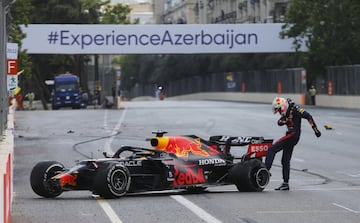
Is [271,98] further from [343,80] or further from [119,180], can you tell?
[119,180]

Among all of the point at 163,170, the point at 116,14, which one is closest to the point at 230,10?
the point at 116,14

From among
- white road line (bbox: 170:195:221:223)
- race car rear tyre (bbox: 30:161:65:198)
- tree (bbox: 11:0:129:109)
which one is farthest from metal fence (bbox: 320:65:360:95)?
race car rear tyre (bbox: 30:161:65:198)

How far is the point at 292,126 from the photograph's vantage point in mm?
16516

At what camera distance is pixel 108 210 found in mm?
13352

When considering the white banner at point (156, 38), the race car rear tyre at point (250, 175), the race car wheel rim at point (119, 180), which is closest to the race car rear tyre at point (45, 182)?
the race car wheel rim at point (119, 180)

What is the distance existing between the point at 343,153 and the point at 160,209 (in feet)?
41.9

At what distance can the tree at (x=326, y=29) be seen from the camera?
64.1 meters

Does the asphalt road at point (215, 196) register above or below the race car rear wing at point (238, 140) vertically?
below

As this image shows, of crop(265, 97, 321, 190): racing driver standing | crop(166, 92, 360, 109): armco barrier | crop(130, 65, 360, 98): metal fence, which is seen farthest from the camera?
crop(130, 65, 360, 98): metal fence

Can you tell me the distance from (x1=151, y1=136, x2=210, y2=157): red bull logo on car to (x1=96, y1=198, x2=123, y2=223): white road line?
1451 mm

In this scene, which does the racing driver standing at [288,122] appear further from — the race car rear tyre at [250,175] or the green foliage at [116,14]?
the green foliage at [116,14]

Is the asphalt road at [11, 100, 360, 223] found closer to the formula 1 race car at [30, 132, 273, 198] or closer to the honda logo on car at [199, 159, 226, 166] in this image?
the formula 1 race car at [30, 132, 273, 198]

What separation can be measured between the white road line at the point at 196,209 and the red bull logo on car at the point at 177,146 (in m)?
0.75

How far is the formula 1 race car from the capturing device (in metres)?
14.6
